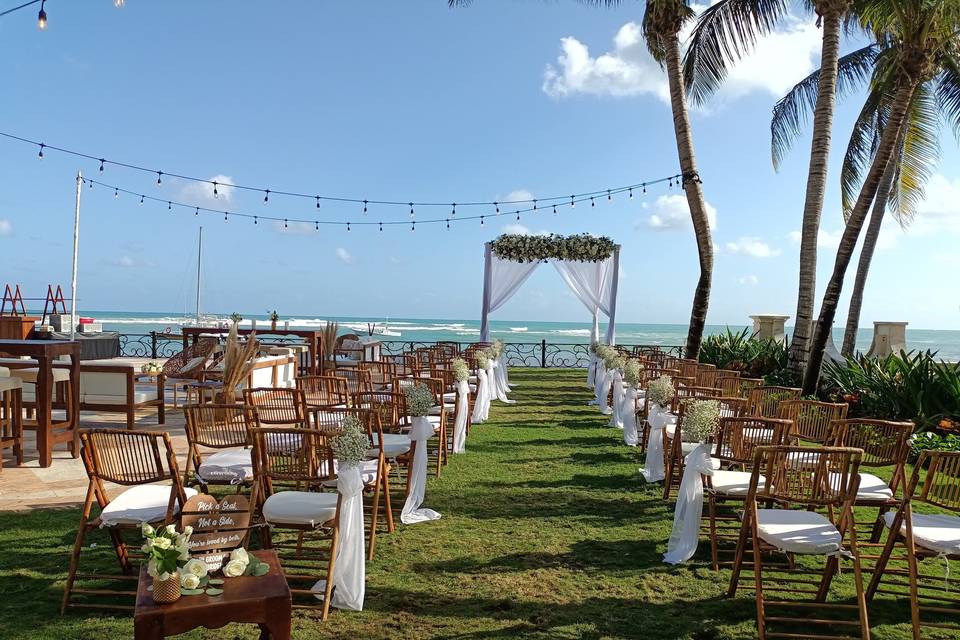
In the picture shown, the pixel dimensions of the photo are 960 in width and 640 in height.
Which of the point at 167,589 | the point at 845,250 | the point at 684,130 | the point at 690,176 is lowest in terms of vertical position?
the point at 167,589

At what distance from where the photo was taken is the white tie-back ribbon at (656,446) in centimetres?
588

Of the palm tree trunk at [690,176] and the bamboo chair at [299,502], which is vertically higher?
the palm tree trunk at [690,176]

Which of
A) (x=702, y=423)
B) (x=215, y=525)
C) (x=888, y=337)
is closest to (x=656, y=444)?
(x=702, y=423)

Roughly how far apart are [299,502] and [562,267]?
12.2m

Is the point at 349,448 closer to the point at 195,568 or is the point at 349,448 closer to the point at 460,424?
the point at 195,568

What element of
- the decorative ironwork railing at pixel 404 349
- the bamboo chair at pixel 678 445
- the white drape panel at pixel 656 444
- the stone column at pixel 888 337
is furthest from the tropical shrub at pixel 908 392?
the decorative ironwork railing at pixel 404 349

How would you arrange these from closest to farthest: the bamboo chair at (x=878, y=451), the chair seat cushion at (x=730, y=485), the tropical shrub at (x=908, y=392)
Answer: the bamboo chair at (x=878, y=451) < the chair seat cushion at (x=730, y=485) < the tropical shrub at (x=908, y=392)

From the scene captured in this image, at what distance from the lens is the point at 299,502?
11.3ft

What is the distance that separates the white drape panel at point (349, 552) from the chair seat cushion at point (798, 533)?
1.88m

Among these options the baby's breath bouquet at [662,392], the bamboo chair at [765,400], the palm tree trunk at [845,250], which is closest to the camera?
the baby's breath bouquet at [662,392]

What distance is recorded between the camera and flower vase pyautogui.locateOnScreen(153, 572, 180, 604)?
2.22 m

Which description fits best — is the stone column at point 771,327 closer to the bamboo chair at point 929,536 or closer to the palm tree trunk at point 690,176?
the palm tree trunk at point 690,176

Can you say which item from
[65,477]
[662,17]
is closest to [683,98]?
[662,17]

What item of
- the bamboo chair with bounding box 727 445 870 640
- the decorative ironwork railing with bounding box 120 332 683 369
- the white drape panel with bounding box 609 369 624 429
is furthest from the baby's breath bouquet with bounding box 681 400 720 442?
the decorative ironwork railing with bounding box 120 332 683 369
